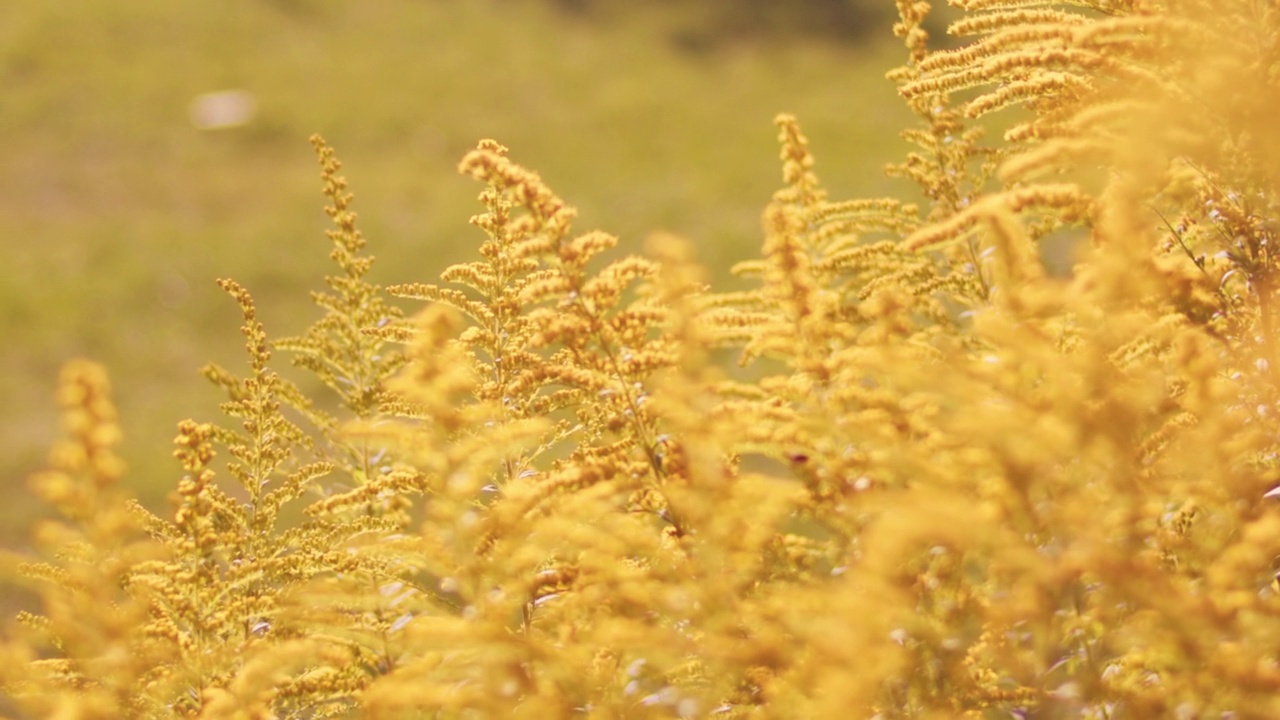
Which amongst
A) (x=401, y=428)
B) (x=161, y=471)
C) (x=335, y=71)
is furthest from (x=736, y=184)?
(x=401, y=428)

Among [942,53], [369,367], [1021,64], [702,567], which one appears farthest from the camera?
[369,367]

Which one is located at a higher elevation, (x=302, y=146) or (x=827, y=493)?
(x=302, y=146)

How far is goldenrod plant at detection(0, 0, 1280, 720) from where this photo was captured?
228cm

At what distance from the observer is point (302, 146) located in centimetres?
2352

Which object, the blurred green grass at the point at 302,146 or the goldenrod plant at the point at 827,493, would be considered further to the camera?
the blurred green grass at the point at 302,146

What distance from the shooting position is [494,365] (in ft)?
11.8

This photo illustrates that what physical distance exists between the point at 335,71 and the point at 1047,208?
79.4ft

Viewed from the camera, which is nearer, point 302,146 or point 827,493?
point 827,493

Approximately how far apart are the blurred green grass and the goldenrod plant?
41.6 ft

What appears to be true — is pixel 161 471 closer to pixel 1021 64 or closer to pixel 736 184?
pixel 736 184

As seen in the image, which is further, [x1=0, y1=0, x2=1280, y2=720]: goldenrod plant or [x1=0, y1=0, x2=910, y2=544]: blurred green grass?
[x1=0, y1=0, x2=910, y2=544]: blurred green grass

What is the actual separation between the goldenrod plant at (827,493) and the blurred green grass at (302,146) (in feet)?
41.6

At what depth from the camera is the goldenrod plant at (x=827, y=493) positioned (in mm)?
2277

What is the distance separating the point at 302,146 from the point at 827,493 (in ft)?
73.2
